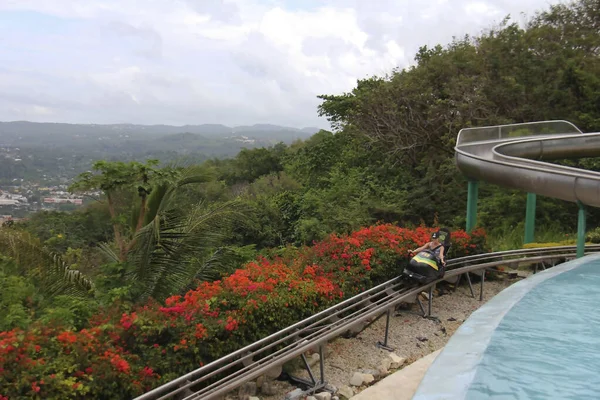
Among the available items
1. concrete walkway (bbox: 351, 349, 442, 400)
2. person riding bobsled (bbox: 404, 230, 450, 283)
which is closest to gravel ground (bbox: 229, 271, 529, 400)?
concrete walkway (bbox: 351, 349, 442, 400)

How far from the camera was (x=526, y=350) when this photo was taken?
5.79 meters

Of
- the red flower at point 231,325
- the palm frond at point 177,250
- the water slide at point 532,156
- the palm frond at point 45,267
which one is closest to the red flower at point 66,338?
the red flower at point 231,325

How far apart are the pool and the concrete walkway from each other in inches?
10.3

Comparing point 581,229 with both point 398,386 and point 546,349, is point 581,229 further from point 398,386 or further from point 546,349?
point 398,386

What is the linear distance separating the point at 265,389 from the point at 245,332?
2.05 ft

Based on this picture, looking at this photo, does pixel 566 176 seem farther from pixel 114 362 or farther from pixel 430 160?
pixel 430 160

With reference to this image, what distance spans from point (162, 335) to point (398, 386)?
2.42 meters

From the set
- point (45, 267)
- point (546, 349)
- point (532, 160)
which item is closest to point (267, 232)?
point (532, 160)

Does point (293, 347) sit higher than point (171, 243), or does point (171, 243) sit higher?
point (171, 243)

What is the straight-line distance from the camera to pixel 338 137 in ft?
91.1

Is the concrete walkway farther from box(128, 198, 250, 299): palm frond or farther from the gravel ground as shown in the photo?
box(128, 198, 250, 299): palm frond

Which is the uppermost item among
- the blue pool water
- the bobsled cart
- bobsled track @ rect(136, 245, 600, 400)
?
the bobsled cart

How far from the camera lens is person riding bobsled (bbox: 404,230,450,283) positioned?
7.24 m

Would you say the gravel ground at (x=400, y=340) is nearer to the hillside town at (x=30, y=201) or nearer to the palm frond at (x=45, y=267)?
the palm frond at (x=45, y=267)
